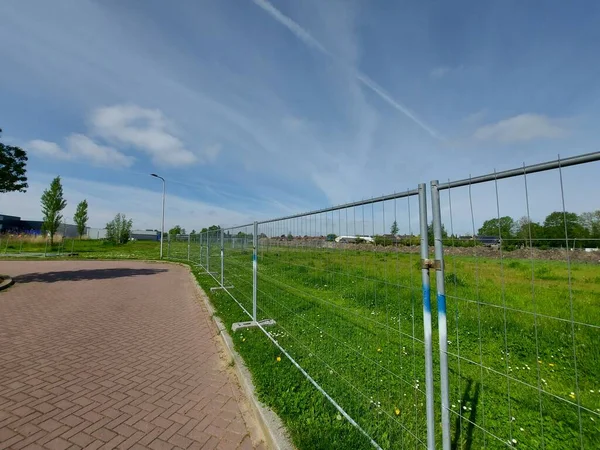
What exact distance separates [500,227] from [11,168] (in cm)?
1410

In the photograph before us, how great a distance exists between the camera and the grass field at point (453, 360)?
2.27 meters

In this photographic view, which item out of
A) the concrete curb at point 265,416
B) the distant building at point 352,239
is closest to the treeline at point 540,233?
the distant building at point 352,239

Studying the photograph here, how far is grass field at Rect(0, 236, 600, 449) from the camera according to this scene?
7.46 ft

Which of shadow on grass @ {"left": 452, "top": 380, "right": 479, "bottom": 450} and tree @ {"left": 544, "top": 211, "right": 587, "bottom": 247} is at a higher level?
tree @ {"left": 544, "top": 211, "right": 587, "bottom": 247}

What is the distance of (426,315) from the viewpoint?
6.55ft

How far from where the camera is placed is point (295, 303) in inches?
272

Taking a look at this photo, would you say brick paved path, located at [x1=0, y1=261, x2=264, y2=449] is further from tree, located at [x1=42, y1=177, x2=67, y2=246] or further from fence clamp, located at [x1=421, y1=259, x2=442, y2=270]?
tree, located at [x1=42, y1=177, x2=67, y2=246]

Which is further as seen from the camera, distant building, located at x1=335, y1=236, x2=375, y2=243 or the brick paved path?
distant building, located at x1=335, y1=236, x2=375, y2=243

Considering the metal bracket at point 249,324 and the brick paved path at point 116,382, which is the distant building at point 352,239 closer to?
the brick paved path at point 116,382

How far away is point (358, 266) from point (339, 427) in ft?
5.02

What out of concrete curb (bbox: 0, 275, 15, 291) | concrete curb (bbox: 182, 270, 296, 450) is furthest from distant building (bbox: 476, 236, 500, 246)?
concrete curb (bbox: 0, 275, 15, 291)

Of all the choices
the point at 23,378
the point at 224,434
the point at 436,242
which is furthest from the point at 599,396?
the point at 23,378

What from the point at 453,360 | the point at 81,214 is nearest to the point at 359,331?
the point at 453,360

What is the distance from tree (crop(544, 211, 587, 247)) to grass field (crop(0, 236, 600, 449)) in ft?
0.54
